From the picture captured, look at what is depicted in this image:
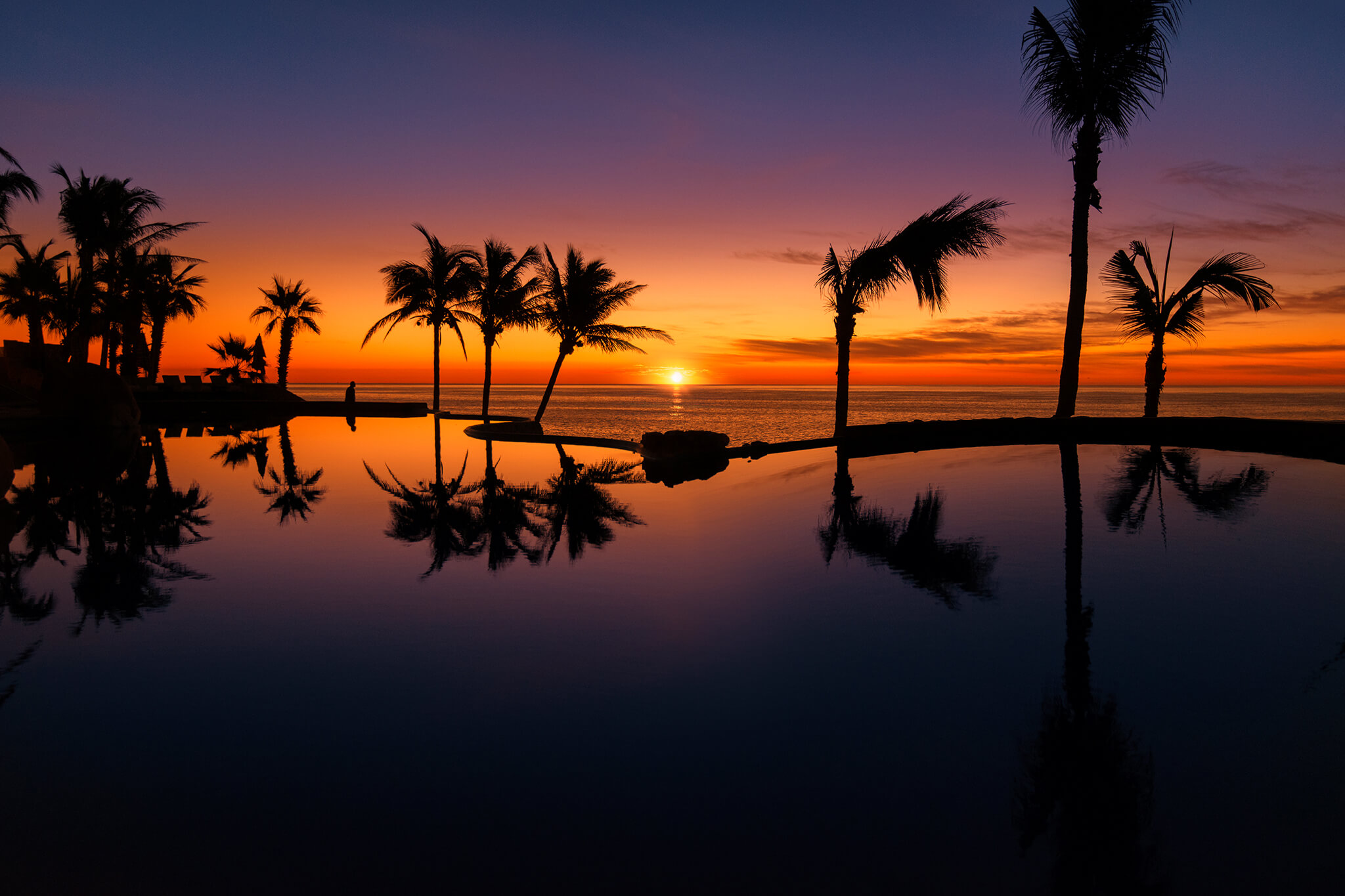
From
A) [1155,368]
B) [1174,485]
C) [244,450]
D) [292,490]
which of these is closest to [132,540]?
[292,490]

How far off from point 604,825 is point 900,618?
3.65 metres

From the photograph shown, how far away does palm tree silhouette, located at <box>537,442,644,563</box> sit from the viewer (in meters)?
9.67

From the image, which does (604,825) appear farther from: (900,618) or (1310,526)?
(1310,526)

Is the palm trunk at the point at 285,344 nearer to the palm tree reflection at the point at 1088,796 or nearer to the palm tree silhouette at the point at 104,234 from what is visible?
the palm tree silhouette at the point at 104,234

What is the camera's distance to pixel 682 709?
455 centimetres

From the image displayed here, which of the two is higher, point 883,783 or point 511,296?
point 511,296

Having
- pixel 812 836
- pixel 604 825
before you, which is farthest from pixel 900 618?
pixel 604 825

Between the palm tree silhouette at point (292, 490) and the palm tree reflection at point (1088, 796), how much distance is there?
415 inches

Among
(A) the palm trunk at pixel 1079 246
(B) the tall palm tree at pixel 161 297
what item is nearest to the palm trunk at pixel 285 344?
(B) the tall palm tree at pixel 161 297

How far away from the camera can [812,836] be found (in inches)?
129

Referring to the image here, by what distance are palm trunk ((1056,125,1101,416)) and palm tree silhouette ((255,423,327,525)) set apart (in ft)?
59.3

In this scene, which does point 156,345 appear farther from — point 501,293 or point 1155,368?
point 1155,368

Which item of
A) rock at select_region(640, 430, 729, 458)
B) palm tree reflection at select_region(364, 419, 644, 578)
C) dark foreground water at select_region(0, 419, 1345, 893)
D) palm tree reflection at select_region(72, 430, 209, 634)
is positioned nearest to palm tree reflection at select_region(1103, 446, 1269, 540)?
dark foreground water at select_region(0, 419, 1345, 893)

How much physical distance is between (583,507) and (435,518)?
7.71 ft
